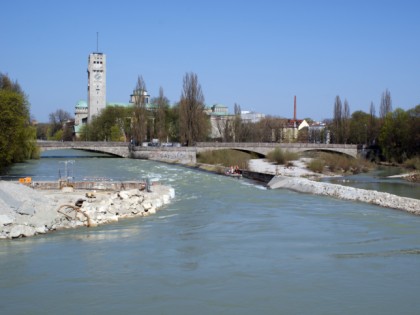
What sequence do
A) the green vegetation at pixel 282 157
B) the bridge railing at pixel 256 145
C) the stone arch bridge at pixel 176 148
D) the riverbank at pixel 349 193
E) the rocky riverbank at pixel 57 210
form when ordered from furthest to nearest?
the bridge railing at pixel 256 145 < the stone arch bridge at pixel 176 148 < the green vegetation at pixel 282 157 < the riverbank at pixel 349 193 < the rocky riverbank at pixel 57 210

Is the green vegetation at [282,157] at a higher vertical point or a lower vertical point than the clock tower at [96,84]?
lower

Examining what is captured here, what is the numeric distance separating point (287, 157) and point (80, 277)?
59.5m

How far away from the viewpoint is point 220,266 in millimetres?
14789

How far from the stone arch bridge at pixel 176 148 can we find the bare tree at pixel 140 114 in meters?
2.60

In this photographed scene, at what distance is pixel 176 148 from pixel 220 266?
5969 cm

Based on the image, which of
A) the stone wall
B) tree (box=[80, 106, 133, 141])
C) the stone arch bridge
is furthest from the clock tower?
the stone wall

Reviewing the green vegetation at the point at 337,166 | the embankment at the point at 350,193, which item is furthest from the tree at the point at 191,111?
the embankment at the point at 350,193

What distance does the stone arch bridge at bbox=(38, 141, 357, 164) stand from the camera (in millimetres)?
74062

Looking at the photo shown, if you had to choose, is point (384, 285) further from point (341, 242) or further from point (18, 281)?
point (18, 281)

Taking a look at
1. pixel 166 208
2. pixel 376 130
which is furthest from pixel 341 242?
pixel 376 130

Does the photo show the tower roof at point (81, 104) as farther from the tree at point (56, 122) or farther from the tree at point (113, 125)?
the tree at point (113, 125)

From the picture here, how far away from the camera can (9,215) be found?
63.7 ft

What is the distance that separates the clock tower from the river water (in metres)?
131

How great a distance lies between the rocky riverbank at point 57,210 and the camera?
1897 centimetres
